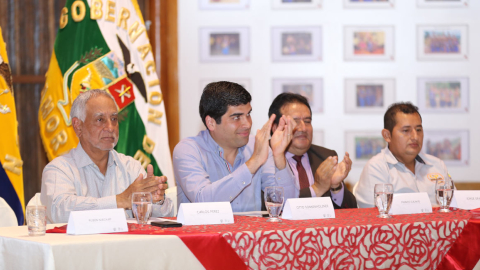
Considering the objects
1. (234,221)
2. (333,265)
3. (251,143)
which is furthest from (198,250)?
(251,143)

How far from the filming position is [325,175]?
2.44m

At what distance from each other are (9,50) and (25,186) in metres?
0.95

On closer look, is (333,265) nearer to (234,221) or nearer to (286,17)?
(234,221)

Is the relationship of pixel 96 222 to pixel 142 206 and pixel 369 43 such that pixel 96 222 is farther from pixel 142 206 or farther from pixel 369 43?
pixel 369 43

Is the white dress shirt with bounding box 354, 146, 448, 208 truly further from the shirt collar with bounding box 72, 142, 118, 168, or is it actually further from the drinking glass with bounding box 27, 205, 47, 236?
the drinking glass with bounding box 27, 205, 47, 236

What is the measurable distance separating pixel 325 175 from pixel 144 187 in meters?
0.89

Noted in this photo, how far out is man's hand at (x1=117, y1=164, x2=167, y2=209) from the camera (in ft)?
6.45

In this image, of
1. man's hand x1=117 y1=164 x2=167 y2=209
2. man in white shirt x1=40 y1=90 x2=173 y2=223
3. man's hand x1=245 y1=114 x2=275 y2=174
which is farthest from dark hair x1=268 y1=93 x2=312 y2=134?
man's hand x1=117 y1=164 x2=167 y2=209

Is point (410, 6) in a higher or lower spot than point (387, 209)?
higher

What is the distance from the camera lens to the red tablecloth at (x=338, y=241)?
159 cm

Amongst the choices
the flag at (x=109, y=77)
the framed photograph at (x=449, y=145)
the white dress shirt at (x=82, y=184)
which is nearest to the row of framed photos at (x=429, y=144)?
the framed photograph at (x=449, y=145)

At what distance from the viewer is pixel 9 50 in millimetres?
3645

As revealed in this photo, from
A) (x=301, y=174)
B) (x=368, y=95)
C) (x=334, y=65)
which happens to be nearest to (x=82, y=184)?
(x=301, y=174)

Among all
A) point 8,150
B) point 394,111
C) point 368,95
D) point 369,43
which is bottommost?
point 8,150
